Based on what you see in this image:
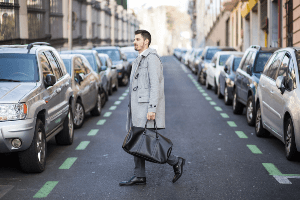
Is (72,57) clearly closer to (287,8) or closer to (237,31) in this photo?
(287,8)

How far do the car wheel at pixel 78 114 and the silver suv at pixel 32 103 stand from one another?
59.3 inches

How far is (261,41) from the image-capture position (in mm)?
30078

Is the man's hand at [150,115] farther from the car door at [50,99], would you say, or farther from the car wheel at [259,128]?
the car wheel at [259,128]

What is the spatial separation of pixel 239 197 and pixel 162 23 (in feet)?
452

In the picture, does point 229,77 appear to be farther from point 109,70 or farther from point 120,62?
point 120,62

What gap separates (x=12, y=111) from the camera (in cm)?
622

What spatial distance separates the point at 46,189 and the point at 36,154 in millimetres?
749

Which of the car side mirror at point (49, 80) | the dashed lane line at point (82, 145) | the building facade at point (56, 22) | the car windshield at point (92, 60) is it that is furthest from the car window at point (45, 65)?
the building facade at point (56, 22)

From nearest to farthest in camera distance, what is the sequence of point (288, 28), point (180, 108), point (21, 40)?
point (180, 108) < point (288, 28) < point (21, 40)

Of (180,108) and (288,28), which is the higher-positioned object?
(288,28)

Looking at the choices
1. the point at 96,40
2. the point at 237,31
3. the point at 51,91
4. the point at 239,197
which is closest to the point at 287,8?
the point at 51,91

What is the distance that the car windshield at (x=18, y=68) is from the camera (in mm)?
7219

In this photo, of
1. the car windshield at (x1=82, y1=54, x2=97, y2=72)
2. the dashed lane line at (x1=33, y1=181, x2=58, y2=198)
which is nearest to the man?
the dashed lane line at (x1=33, y1=181, x2=58, y2=198)

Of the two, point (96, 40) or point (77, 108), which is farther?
point (96, 40)
